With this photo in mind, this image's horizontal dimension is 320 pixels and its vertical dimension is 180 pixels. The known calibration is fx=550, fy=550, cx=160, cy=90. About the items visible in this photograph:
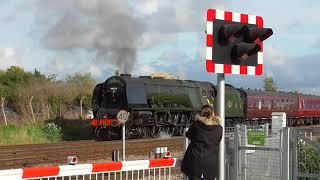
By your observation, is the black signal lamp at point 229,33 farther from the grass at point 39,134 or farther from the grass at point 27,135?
the grass at point 27,135

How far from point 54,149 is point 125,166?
13.5 meters

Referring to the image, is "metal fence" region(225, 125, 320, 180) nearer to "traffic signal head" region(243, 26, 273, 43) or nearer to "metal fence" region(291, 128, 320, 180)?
"metal fence" region(291, 128, 320, 180)

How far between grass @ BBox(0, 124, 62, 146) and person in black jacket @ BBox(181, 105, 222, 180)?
1929cm

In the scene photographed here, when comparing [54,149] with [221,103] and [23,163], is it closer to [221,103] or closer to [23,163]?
[23,163]

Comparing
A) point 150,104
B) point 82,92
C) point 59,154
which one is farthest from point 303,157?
point 82,92

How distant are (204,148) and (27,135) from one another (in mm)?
20928

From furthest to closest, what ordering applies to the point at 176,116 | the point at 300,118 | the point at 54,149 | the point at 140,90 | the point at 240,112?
the point at 300,118 → the point at 240,112 → the point at 176,116 → the point at 140,90 → the point at 54,149

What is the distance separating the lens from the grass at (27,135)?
26.1 meters

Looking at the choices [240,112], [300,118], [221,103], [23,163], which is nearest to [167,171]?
[221,103]

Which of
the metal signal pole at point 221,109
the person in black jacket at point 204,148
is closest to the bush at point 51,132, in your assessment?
the person in black jacket at point 204,148

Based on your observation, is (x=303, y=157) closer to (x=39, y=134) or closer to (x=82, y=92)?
(x=39, y=134)

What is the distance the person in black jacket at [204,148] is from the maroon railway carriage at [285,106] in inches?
1232

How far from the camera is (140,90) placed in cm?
2914

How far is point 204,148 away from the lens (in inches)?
298
